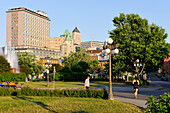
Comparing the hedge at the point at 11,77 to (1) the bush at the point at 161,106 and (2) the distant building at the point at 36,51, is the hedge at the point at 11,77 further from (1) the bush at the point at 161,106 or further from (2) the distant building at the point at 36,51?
(2) the distant building at the point at 36,51

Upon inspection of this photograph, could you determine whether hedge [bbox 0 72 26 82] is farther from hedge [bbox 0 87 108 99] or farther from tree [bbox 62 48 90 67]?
tree [bbox 62 48 90 67]

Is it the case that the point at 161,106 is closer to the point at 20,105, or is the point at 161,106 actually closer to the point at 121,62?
the point at 20,105

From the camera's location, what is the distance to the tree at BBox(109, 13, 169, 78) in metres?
41.4

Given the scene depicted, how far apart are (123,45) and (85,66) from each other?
34.8 metres

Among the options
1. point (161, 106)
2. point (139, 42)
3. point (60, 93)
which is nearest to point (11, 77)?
point (139, 42)

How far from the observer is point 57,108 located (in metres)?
13.9

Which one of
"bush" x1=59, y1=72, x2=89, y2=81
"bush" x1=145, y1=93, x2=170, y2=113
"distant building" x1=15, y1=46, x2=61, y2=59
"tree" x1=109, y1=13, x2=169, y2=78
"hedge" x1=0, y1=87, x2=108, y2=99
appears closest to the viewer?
"bush" x1=145, y1=93, x2=170, y2=113

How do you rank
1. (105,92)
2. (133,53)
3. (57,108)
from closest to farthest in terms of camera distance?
(57,108), (105,92), (133,53)

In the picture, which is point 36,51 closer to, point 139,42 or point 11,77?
point 11,77

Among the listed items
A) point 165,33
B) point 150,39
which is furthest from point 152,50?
point 165,33

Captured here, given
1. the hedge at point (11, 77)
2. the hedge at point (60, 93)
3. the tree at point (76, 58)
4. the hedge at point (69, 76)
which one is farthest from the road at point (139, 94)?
the tree at point (76, 58)

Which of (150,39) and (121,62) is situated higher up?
(150,39)

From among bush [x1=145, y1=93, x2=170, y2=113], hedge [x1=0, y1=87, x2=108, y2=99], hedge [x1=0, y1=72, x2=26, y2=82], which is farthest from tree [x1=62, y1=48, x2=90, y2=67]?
bush [x1=145, y1=93, x2=170, y2=113]

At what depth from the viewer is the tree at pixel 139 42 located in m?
41.4
